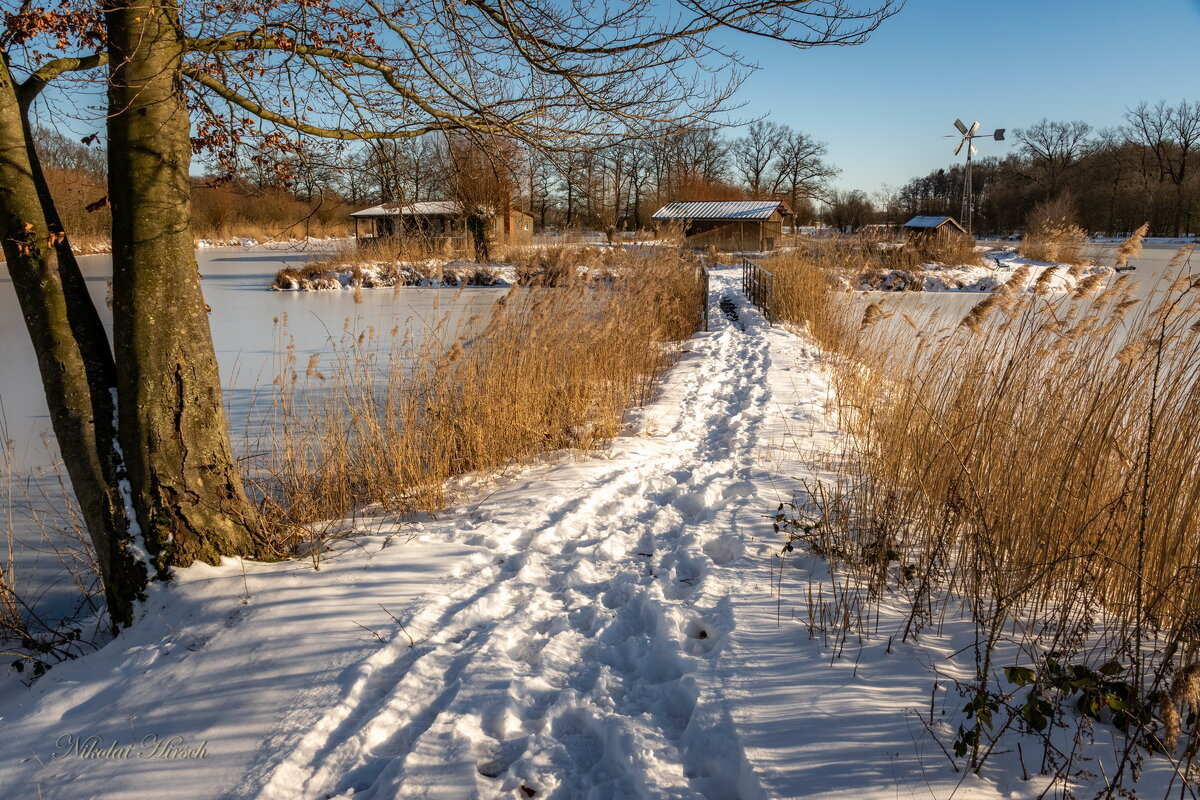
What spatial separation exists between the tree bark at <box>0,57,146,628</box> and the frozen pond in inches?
24.2

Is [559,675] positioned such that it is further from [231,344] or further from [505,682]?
[231,344]

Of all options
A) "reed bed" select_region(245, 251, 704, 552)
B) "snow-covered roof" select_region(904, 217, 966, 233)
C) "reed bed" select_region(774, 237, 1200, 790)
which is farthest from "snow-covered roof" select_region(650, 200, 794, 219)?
"reed bed" select_region(774, 237, 1200, 790)

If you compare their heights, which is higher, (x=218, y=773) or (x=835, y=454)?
(x=835, y=454)

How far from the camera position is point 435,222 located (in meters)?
6.61

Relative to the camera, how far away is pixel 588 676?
260cm

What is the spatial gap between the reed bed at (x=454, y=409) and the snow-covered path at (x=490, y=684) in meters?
0.65

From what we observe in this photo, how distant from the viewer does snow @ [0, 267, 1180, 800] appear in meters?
2.09

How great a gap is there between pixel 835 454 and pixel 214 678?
4.09 m

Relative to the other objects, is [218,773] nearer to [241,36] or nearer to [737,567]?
[737,567]

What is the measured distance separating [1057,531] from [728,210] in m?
39.6

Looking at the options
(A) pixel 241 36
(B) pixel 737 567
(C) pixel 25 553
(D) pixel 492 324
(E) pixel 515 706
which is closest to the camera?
(E) pixel 515 706

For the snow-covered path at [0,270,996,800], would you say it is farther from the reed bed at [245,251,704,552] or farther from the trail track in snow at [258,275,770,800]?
the reed bed at [245,251,704,552]

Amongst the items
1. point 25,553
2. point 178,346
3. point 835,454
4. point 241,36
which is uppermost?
point 241,36

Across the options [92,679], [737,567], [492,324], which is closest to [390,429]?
[492,324]
